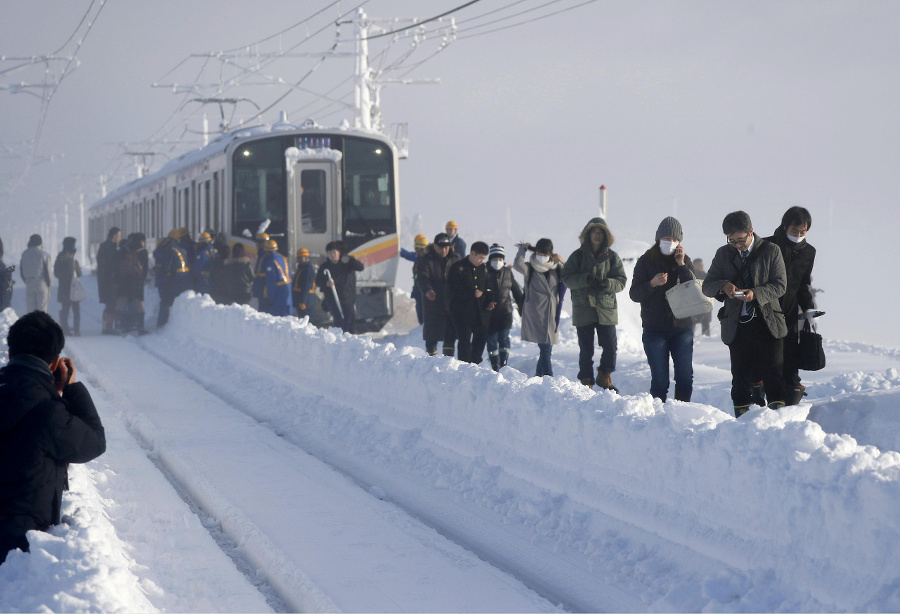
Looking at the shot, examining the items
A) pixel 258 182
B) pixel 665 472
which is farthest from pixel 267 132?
Answer: pixel 665 472

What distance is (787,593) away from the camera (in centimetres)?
372

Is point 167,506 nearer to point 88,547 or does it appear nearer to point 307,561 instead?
point 307,561

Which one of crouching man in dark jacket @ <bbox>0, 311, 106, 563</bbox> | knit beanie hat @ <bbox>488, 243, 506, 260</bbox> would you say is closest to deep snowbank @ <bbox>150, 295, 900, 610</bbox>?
knit beanie hat @ <bbox>488, 243, 506, 260</bbox>

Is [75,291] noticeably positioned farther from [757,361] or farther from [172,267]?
[757,361]

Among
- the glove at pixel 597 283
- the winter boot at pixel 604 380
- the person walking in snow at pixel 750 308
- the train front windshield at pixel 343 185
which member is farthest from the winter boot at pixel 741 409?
the train front windshield at pixel 343 185

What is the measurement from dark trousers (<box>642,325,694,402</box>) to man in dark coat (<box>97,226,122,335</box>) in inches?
432

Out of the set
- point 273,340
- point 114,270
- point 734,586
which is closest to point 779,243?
point 734,586

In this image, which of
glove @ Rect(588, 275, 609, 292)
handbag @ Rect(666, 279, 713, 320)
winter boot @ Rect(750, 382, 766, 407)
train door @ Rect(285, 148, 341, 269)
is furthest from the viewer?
train door @ Rect(285, 148, 341, 269)

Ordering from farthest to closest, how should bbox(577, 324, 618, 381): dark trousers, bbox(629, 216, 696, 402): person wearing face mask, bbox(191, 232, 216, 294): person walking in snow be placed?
1. bbox(191, 232, 216, 294): person walking in snow
2. bbox(577, 324, 618, 381): dark trousers
3. bbox(629, 216, 696, 402): person wearing face mask

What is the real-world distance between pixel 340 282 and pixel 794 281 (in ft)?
24.3

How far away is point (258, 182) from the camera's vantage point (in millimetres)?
15812

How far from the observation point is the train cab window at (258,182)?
621 inches

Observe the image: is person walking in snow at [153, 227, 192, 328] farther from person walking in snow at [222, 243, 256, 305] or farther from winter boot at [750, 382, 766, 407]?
winter boot at [750, 382, 766, 407]

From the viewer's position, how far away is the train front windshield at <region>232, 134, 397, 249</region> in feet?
51.8
